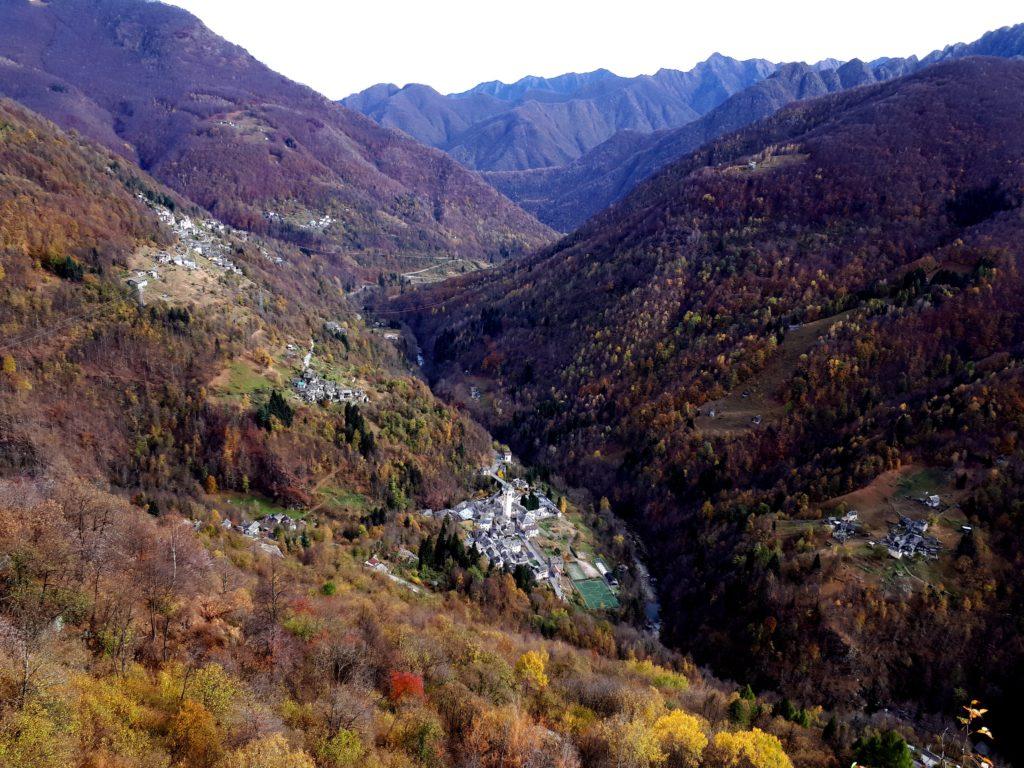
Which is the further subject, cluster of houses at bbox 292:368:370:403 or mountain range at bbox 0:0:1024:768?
cluster of houses at bbox 292:368:370:403

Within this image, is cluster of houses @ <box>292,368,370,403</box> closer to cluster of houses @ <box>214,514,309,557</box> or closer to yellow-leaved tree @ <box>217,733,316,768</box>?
cluster of houses @ <box>214,514,309,557</box>

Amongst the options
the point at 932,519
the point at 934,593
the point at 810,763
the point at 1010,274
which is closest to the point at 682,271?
the point at 1010,274

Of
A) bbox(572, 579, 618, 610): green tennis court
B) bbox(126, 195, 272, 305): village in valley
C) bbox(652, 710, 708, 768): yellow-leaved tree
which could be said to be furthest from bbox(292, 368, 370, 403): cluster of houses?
bbox(652, 710, 708, 768): yellow-leaved tree

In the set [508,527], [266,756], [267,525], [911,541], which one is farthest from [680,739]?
[267,525]

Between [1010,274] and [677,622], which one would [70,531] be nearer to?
[677,622]

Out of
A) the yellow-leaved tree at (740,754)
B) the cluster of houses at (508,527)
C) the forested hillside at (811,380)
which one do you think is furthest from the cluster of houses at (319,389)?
the yellow-leaved tree at (740,754)

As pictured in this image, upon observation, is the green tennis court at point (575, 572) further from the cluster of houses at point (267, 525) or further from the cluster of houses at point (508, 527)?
the cluster of houses at point (267, 525)
